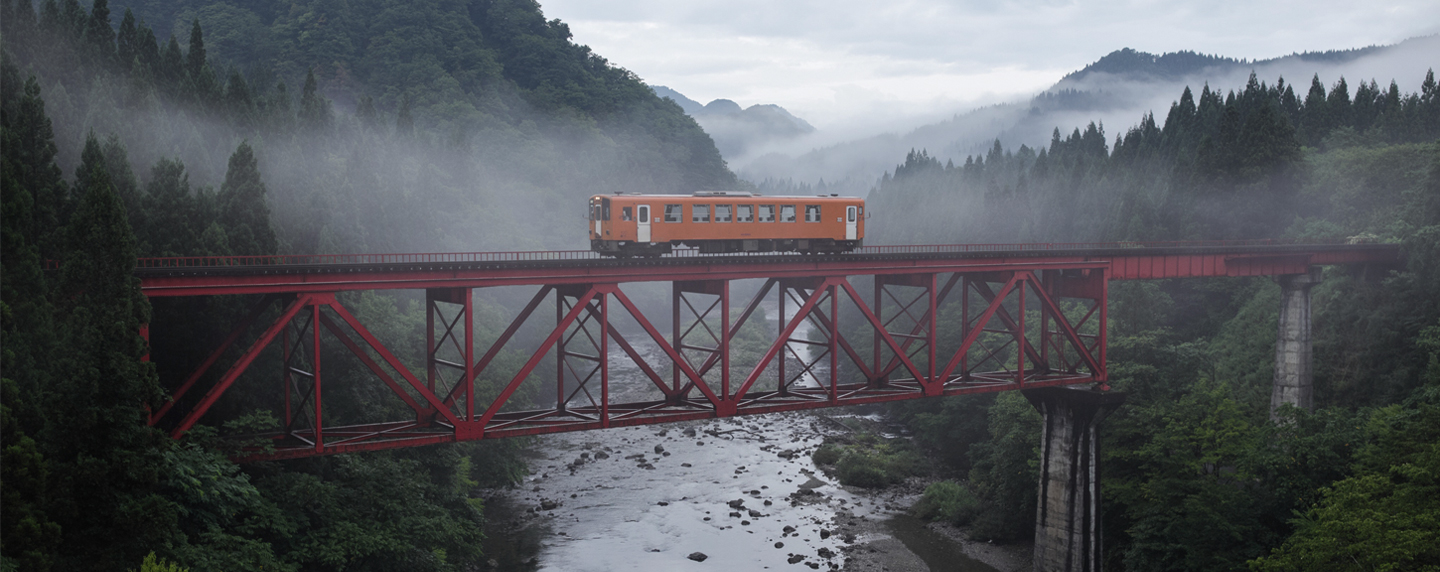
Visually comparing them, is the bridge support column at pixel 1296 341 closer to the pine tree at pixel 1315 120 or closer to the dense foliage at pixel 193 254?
the dense foliage at pixel 193 254

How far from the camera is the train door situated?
37.9m

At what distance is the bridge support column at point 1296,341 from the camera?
5331cm

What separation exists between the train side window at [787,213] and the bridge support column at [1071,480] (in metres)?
15.1

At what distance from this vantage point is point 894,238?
18500 centimetres

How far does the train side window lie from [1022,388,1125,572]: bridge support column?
15.1 m

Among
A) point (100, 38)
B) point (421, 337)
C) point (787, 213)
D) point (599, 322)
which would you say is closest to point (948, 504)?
point (787, 213)

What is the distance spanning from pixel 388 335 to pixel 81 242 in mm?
28002

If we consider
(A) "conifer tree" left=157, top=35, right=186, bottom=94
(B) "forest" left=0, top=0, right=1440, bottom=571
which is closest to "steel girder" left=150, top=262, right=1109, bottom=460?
(B) "forest" left=0, top=0, right=1440, bottom=571

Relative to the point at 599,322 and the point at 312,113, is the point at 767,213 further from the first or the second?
the point at 312,113

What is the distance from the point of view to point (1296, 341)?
175 feet

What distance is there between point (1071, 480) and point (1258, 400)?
2148cm

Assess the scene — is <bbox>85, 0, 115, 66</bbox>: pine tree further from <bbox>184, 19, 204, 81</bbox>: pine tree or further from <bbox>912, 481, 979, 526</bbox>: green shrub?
<bbox>912, 481, 979, 526</bbox>: green shrub

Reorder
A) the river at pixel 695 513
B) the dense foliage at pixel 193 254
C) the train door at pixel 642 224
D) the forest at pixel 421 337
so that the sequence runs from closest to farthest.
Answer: the dense foliage at pixel 193 254
the forest at pixel 421 337
the train door at pixel 642 224
the river at pixel 695 513

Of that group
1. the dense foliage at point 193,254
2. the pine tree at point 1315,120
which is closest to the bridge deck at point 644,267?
the dense foliage at point 193,254
